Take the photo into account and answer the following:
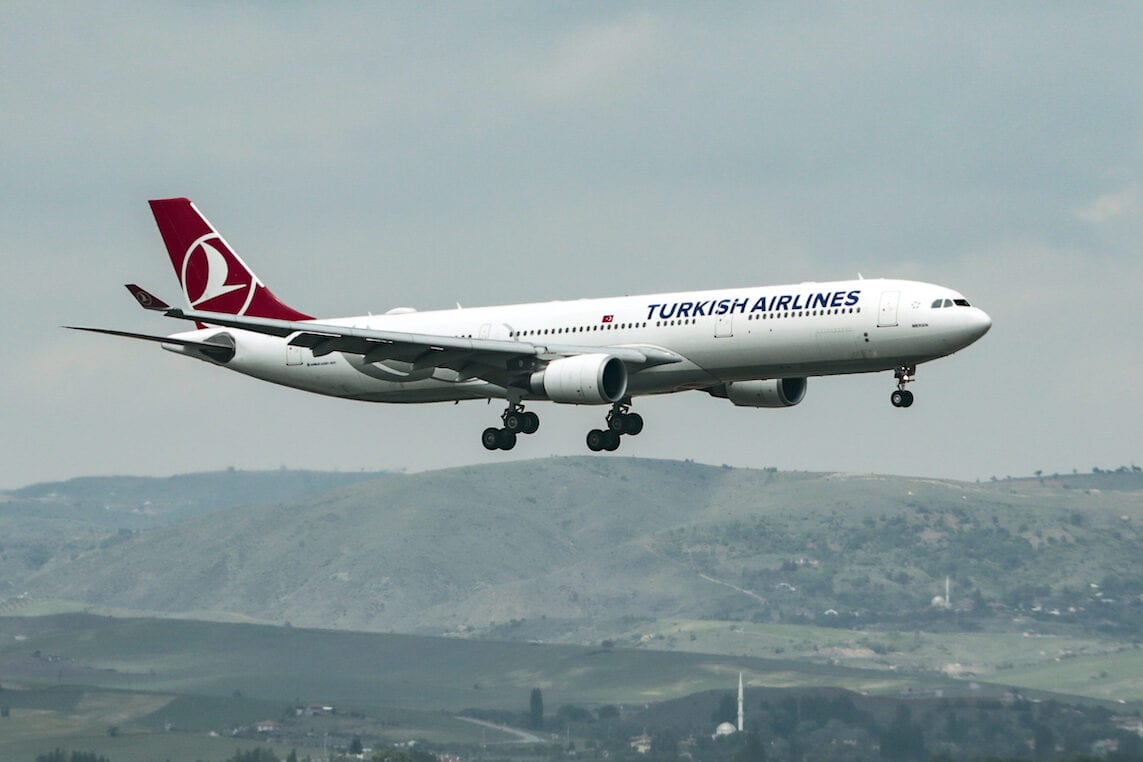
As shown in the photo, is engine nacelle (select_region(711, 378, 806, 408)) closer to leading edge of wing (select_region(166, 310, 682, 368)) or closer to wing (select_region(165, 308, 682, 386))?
leading edge of wing (select_region(166, 310, 682, 368))

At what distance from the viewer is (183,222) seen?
324 feet

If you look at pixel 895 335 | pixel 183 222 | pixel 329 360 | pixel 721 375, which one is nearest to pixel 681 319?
pixel 721 375

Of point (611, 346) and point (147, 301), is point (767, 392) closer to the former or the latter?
point (611, 346)

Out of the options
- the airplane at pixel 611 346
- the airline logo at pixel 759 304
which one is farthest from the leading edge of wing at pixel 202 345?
the airline logo at pixel 759 304

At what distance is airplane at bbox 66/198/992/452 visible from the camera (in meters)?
74.7

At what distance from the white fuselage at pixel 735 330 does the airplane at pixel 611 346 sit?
58 millimetres

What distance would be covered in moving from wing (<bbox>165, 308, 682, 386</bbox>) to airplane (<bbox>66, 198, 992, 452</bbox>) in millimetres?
77

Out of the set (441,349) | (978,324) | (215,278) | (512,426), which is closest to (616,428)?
(512,426)

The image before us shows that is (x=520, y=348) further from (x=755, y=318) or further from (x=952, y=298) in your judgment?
(x=952, y=298)

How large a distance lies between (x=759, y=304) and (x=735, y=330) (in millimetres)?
1446

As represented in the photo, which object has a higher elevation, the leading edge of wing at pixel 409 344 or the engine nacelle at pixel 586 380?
the leading edge of wing at pixel 409 344

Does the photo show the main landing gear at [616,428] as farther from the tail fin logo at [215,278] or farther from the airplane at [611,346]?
the tail fin logo at [215,278]

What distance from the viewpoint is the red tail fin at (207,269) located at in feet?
316

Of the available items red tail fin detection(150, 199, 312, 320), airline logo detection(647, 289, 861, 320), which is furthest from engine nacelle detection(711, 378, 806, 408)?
red tail fin detection(150, 199, 312, 320)
